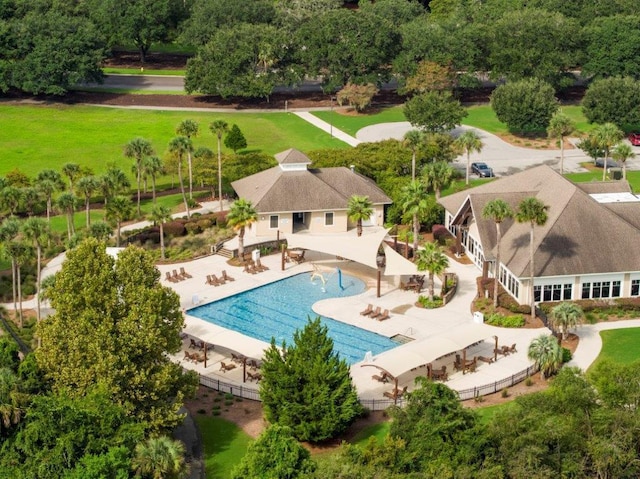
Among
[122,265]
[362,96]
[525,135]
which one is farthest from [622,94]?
Result: [122,265]

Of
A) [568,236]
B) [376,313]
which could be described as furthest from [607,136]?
[376,313]

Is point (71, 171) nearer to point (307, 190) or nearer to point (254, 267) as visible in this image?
point (254, 267)

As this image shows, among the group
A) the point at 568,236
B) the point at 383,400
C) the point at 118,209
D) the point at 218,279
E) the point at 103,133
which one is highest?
the point at 568,236

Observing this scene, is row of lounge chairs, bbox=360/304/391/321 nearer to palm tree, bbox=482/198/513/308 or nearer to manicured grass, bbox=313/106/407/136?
palm tree, bbox=482/198/513/308

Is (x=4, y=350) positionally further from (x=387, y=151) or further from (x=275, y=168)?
(x=387, y=151)

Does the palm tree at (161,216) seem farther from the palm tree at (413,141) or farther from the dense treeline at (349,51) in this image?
the dense treeline at (349,51)

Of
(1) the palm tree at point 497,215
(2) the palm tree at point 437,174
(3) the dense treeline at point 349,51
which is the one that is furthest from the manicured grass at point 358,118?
(1) the palm tree at point 497,215

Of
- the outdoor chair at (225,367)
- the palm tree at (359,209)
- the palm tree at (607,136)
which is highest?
the palm tree at (607,136)
